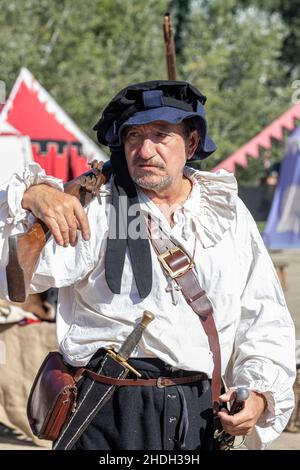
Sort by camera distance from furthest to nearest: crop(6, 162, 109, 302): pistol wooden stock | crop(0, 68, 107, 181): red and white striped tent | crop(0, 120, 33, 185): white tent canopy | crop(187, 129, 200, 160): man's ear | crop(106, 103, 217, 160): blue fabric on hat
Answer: crop(0, 68, 107, 181): red and white striped tent, crop(0, 120, 33, 185): white tent canopy, crop(187, 129, 200, 160): man's ear, crop(106, 103, 217, 160): blue fabric on hat, crop(6, 162, 109, 302): pistol wooden stock

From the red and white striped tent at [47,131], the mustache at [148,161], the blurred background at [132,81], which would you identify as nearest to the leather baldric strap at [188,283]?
the mustache at [148,161]

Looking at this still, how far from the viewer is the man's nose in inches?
110

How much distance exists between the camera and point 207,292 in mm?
2809

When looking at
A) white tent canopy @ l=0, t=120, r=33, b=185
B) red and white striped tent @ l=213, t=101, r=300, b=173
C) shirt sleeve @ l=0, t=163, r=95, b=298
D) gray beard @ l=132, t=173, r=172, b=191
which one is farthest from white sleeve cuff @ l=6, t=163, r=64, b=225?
→ red and white striped tent @ l=213, t=101, r=300, b=173

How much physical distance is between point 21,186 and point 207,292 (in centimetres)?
62

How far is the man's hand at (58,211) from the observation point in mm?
2578

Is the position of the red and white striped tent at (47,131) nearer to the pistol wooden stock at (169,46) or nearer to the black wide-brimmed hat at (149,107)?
the pistol wooden stock at (169,46)

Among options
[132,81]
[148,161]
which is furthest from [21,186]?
[132,81]

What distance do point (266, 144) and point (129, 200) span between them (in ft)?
45.7

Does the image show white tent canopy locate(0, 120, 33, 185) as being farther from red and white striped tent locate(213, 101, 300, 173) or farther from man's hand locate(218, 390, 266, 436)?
red and white striped tent locate(213, 101, 300, 173)

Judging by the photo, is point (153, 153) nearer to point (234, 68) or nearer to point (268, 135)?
point (268, 135)

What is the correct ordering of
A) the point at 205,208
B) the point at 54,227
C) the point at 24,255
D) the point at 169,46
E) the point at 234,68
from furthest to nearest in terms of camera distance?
the point at 234,68, the point at 169,46, the point at 205,208, the point at 54,227, the point at 24,255
